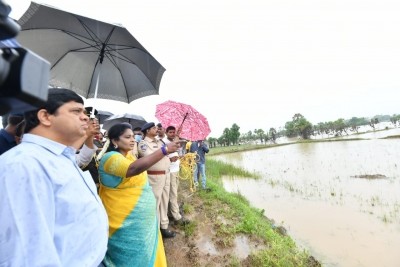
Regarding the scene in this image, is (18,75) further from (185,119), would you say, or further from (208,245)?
(208,245)

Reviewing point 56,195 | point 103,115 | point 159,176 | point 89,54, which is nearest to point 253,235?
point 159,176

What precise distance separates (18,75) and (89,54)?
3.16 metres

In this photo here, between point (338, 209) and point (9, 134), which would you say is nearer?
point (9, 134)

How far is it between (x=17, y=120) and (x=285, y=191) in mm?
10818

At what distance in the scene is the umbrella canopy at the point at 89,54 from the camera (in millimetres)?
2807

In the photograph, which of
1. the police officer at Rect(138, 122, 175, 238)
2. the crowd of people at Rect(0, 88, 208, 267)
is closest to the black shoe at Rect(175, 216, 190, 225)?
the police officer at Rect(138, 122, 175, 238)

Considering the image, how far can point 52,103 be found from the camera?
1.22 metres

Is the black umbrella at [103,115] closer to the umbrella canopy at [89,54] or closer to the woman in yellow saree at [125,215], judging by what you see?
the umbrella canopy at [89,54]

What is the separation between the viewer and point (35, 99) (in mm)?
536

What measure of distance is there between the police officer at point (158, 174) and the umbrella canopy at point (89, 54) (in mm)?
684

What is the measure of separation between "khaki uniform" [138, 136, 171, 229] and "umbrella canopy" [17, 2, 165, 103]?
2.56ft

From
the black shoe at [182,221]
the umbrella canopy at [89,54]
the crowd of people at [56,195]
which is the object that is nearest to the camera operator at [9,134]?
the crowd of people at [56,195]

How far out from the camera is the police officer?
3719 mm

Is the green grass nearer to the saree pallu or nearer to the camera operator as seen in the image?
the saree pallu
